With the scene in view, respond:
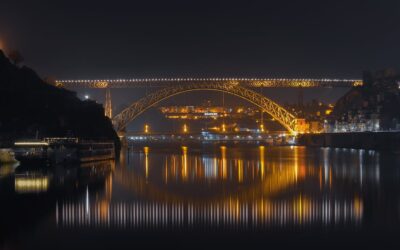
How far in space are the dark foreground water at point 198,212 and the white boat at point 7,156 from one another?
26.3ft

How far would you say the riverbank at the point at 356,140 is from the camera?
65.8 metres

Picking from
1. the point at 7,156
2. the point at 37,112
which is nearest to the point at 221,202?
the point at 7,156

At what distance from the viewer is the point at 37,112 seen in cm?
4328

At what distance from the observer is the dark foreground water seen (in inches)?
512

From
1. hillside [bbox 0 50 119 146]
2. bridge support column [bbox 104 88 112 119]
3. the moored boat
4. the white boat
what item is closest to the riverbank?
bridge support column [bbox 104 88 112 119]

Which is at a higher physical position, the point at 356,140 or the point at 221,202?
the point at 356,140

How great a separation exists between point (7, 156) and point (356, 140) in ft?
161

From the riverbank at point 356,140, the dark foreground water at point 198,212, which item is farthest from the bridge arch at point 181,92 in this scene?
the dark foreground water at point 198,212

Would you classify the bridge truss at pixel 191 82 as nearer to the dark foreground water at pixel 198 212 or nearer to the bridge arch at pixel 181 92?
the bridge arch at pixel 181 92

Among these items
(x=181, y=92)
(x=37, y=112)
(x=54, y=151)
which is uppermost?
(x=181, y=92)

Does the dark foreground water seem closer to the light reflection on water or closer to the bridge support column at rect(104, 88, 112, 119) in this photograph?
→ the light reflection on water

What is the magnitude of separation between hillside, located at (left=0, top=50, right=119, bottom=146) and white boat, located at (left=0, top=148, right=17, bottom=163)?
30.6 inches

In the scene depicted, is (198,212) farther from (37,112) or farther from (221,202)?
(37,112)

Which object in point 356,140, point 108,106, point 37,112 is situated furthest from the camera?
point 356,140
